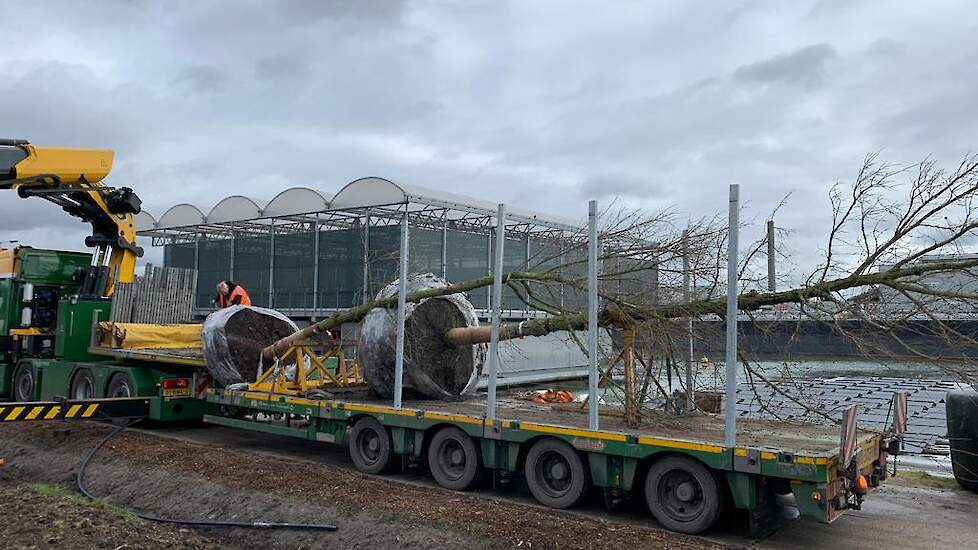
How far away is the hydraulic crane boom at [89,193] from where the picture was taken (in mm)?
13766

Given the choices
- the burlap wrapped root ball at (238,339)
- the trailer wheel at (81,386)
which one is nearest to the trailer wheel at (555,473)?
the burlap wrapped root ball at (238,339)

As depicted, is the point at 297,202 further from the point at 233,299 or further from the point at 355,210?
the point at 233,299

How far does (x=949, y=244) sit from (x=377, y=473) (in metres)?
6.73

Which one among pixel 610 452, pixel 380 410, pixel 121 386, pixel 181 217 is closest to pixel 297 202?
pixel 181 217

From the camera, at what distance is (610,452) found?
7789 millimetres

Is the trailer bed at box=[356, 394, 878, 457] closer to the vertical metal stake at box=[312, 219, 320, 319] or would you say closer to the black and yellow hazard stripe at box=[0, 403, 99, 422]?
the black and yellow hazard stripe at box=[0, 403, 99, 422]

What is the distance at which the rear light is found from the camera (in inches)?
512

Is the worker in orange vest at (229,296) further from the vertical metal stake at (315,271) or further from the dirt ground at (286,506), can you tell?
the vertical metal stake at (315,271)

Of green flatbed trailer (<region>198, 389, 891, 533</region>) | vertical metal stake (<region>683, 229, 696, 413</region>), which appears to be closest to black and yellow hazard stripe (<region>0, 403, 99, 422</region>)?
green flatbed trailer (<region>198, 389, 891, 533</region>)

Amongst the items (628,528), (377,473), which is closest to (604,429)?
(628,528)

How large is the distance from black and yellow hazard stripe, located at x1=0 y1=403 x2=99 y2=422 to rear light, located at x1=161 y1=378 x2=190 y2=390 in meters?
1.61

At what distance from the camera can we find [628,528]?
7.43 metres

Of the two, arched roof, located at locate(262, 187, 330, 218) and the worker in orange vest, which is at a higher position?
arched roof, located at locate(262, 187, 330, 218)

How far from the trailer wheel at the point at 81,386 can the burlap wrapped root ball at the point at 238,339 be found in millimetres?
3412
